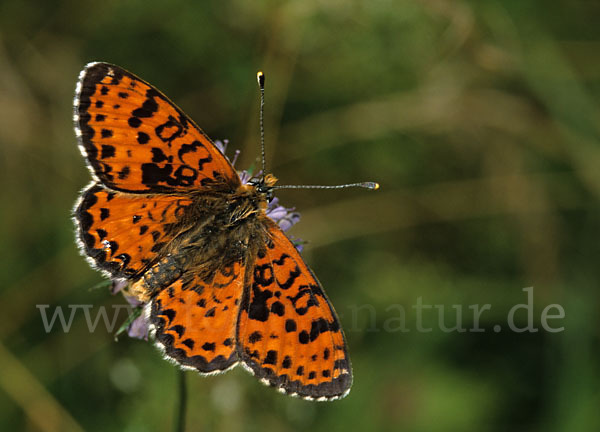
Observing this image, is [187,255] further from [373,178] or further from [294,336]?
[373,178]

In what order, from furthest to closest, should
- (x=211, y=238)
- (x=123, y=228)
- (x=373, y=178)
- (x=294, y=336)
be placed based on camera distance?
1. (x=373, y=178)
2. (x=211, y=238)
3. (x=123, y=228)
4. (x=294, y=336)

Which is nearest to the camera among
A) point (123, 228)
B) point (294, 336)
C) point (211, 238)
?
point (294, 336)

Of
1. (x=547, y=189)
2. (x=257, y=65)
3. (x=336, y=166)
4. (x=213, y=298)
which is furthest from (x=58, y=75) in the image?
(x=547, y=189)

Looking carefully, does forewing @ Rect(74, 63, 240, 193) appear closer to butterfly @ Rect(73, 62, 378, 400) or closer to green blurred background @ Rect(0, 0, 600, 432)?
butterfly @ Rect(73, 62, 378, 400)

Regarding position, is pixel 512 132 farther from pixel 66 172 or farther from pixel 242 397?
pixel 66 172

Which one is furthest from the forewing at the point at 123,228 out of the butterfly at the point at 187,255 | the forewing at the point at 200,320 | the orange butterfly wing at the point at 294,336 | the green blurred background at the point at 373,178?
the green blurred background at the point at 373,178

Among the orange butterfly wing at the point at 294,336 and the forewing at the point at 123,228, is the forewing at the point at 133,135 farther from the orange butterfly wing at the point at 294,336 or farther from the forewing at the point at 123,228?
the orange butterfly wing at the point at 294,336

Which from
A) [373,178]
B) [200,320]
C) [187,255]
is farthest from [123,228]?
[373,178]
